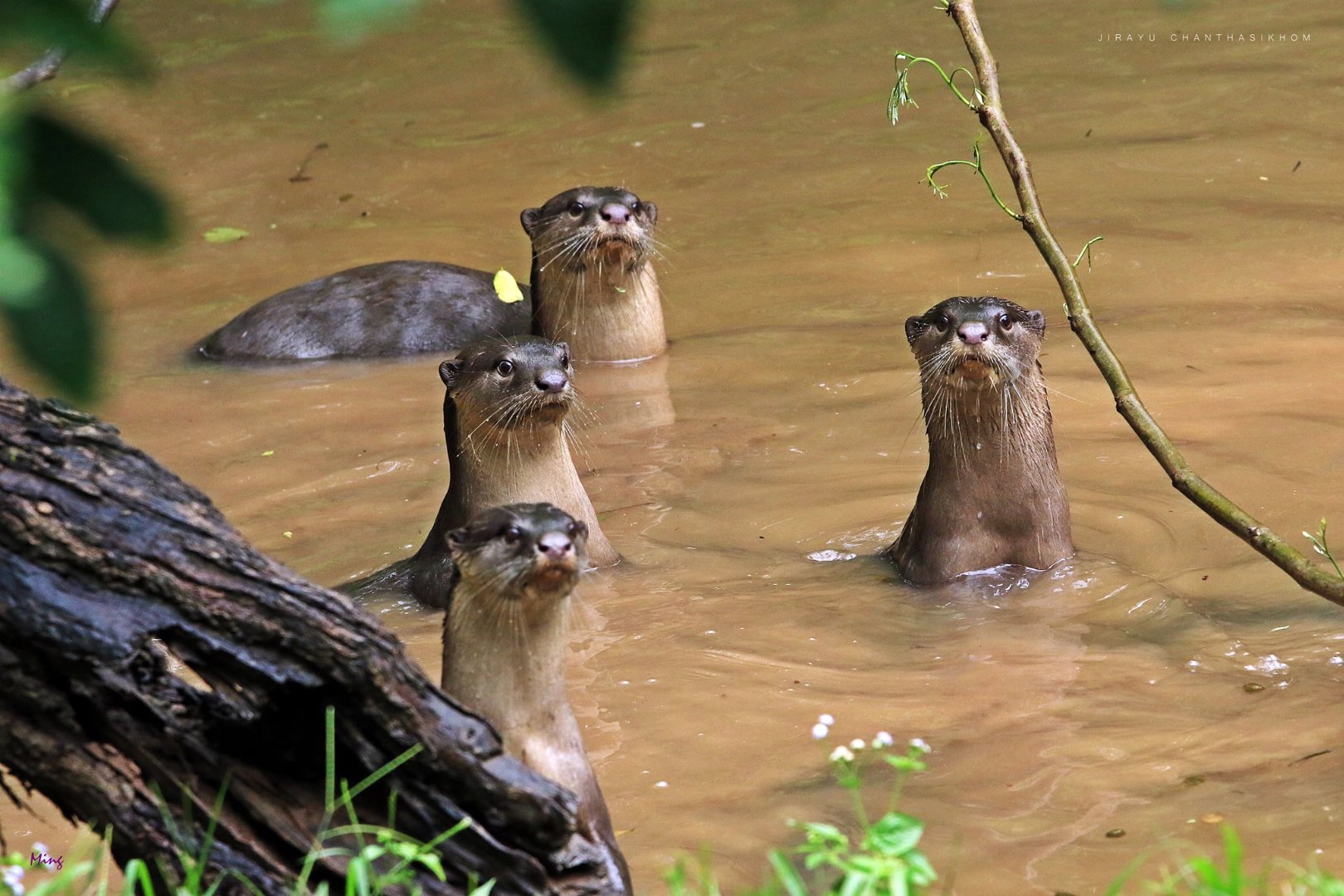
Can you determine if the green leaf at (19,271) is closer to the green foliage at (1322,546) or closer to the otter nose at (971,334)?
the green foliage at (1322,546)

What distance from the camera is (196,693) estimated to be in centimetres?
222

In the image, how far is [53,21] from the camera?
0.77 metres

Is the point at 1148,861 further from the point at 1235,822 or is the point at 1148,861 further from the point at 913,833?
the point at 913,833

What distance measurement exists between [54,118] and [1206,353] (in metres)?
5.06

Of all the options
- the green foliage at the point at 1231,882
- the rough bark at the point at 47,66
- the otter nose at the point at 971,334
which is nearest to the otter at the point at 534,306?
the otter nose at the point at 971,334

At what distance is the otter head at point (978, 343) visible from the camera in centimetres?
411

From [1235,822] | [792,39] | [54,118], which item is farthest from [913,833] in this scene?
[792,39]

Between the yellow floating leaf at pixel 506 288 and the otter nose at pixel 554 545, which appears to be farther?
the yellow floating leaf at pixel 506 288

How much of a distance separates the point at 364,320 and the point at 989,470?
312 centimetres

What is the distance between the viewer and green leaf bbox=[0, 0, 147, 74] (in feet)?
2.49

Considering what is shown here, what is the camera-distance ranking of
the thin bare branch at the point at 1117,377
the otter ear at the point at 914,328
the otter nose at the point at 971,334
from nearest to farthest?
the thin bare branch at the point at 1117,377
the otter nose at the point at 971,334
the otter ear at the point at 914,328

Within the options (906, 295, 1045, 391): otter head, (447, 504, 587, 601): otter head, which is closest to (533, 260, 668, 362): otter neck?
(906, 295, 1045, 391): otter head

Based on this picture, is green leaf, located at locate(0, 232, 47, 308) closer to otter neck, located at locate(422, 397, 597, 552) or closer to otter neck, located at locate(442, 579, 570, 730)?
otter neck, located at locate(442, 579, 570, 730)

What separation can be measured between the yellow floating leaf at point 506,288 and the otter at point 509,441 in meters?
2.31
